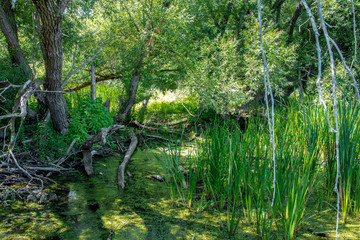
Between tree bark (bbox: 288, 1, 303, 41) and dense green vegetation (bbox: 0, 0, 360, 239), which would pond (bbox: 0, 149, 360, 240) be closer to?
dense green vegetation (bbox: 0, 0, 360, 239)

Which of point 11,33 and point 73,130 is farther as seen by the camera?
point 11,33

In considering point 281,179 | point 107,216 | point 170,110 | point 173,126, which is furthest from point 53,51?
Answer: point 170,110

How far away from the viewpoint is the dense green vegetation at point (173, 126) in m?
2.45

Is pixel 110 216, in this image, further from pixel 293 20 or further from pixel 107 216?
pixel 293 20

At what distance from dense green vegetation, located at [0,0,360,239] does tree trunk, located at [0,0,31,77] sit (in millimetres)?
24

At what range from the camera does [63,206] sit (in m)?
2.96

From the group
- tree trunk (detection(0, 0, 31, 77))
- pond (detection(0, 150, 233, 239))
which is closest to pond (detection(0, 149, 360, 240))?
pond (detection(0, 150, 233, 239))

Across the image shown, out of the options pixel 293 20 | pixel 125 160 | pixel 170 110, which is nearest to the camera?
pixel 125 160

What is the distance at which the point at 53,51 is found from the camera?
417cm

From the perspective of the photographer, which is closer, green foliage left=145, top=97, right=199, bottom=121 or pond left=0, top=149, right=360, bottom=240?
pond left=0, top=149, right=360, bottom=240

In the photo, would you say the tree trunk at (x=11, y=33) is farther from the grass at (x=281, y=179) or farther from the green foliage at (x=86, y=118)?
the grass at (x=281, y=179)

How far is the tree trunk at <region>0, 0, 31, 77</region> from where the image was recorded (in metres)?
4.93

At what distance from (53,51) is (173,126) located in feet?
14.0

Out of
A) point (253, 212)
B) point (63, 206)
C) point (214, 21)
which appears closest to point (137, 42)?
point (214, 21)
